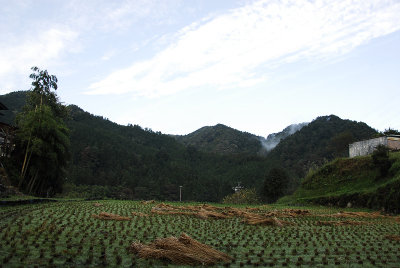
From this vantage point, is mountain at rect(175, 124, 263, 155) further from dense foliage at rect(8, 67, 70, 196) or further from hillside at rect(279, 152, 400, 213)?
dense foliage at rect(8, 67, 70, 196)

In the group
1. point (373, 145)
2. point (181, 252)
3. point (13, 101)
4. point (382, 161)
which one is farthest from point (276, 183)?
point (13, 101)

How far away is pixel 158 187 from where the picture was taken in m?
79.5

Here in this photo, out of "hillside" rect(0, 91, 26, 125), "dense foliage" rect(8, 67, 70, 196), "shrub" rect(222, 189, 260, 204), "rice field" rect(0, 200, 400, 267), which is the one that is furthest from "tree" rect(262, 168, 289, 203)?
"hillside" rect(0, 91, 26, 125)

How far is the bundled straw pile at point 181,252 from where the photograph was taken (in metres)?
6.29

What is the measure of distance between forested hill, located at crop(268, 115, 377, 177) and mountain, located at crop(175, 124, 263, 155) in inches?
1765

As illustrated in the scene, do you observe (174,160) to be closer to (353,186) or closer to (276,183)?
(276,183)

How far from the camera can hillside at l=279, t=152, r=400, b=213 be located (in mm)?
23484

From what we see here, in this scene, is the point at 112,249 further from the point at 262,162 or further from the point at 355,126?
the point at 262,162

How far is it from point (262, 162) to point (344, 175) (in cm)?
6680

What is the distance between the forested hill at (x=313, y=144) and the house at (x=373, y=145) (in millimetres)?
25120

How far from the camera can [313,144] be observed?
83062 mm

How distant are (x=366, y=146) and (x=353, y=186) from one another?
31.8 ft

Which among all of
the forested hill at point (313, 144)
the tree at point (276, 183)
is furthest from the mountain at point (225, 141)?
the tree at point (276, 183)

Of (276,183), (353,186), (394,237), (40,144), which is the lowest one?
(394,237)
